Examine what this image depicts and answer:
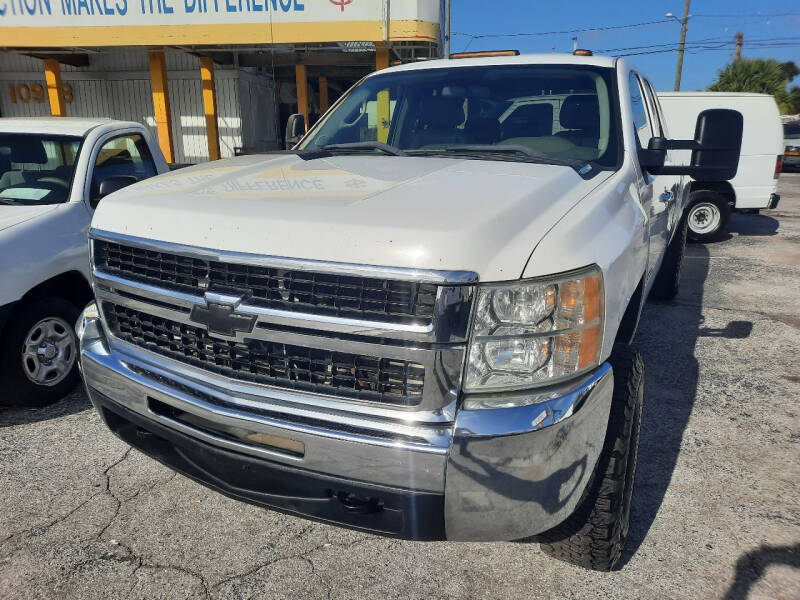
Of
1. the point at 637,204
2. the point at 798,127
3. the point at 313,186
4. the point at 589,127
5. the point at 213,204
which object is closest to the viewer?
the point at 213,204

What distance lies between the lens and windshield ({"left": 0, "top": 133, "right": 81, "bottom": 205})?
13.2ft

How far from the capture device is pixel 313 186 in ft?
7.12

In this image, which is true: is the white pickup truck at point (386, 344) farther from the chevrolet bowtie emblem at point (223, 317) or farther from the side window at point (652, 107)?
the side window at point (652, 107)

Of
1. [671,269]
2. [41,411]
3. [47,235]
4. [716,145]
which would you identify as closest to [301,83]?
[671,269]

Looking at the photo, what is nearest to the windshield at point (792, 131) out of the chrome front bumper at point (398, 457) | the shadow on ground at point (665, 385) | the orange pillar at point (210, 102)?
the shadow on ground at point (665, 385)

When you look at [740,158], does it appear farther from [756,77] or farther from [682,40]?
[756,77]

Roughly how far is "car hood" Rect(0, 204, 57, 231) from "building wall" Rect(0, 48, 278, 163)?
1444 cm

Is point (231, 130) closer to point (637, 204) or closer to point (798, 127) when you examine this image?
point (637, 204)

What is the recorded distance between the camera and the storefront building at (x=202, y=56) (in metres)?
12.6

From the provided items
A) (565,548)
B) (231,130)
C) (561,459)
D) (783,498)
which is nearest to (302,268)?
(561,459)

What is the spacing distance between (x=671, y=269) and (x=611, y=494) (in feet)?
14.7

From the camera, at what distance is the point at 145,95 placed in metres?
17.7

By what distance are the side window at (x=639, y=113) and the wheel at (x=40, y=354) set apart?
3.26m

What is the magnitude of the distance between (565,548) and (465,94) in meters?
2.29
